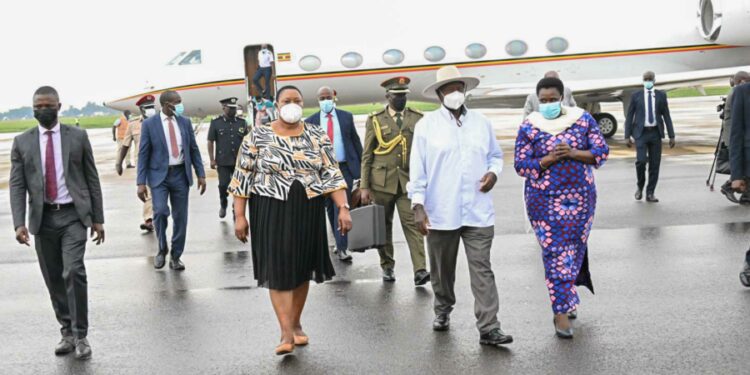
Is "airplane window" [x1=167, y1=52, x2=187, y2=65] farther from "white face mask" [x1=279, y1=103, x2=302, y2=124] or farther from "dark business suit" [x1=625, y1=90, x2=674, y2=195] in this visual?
"white face mask" [x1=279, y1=103, x2=302, y2=124]

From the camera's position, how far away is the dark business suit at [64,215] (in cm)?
650

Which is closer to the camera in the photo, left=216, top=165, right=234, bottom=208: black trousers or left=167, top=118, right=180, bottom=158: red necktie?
left=167, top=118, right=180, bottom=158: red necktie

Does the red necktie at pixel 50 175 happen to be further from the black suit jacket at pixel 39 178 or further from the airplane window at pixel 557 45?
the airplane window at pixel 557 45

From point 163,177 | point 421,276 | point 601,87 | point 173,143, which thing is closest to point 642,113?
point 421,276

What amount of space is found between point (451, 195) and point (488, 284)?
665mm

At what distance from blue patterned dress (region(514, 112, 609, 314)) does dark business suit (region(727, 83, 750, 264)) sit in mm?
1689

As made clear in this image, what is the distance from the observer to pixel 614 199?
13727mm

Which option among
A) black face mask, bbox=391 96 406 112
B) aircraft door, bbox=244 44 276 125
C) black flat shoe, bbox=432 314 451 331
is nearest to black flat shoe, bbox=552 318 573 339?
black flat shoe, bbox=432 314 451 331

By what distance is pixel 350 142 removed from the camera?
9703mm

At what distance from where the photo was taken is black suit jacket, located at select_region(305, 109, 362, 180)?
964 cm

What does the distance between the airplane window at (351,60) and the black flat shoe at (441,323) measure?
722 inches

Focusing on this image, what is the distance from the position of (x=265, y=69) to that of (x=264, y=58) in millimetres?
326

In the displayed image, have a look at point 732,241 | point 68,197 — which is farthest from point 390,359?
point 732,241

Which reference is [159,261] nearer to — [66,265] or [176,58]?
[66,265]
